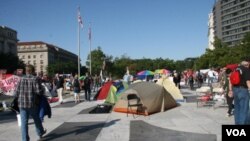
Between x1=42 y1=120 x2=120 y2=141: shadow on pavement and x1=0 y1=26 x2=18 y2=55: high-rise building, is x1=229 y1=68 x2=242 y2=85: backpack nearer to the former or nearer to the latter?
x1=42 y1=120 x2=120 y2=141: shadow on pavement

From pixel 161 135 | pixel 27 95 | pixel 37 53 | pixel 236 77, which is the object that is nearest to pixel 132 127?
pixel 161 135

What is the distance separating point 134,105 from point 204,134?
453 cm

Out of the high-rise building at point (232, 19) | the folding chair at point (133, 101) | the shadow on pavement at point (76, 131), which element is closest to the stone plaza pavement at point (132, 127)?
the shadow on pavement at point (76, 131)

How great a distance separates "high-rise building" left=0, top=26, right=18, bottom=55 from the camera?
→ 12744cm

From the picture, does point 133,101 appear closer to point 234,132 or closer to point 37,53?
point 234,132

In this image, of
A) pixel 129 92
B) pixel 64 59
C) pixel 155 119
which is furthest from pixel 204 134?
pixel 64 59

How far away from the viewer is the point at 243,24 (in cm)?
14188

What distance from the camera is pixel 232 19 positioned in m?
149

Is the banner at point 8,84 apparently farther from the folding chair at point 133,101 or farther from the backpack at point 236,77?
the backpack at point 236,77

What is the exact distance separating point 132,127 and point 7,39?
126786 mm

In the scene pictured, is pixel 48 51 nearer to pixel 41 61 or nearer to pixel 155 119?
pixel 41 61

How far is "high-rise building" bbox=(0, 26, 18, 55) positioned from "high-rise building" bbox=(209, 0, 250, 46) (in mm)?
82125

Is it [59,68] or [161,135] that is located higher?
[59,68]

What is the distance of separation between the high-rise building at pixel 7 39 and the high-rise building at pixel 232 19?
3233 inches
